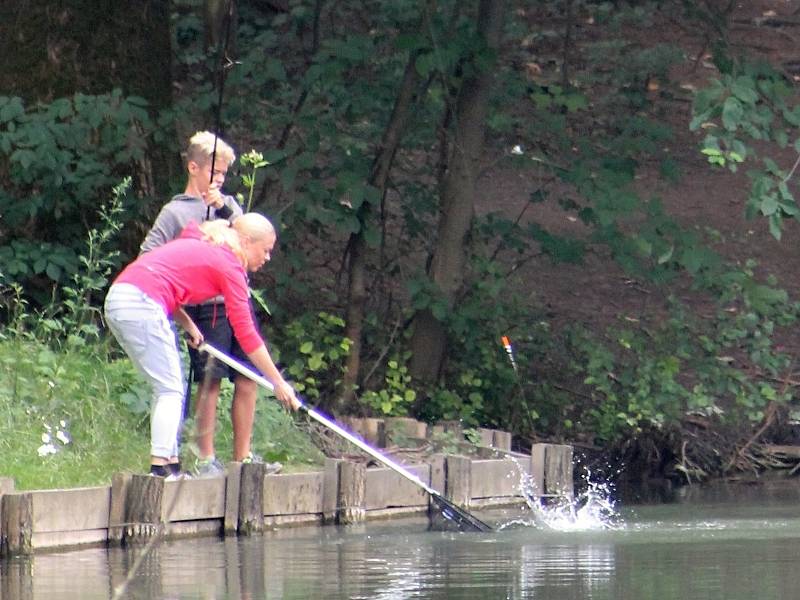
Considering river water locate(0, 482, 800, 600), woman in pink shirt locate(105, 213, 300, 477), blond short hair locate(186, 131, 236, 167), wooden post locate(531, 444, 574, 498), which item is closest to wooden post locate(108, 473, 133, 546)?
river water locate(0, 482, 800, 600)

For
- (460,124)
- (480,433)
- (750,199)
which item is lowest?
(480,433)

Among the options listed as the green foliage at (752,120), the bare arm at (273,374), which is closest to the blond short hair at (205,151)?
the bare arm at (273,374)

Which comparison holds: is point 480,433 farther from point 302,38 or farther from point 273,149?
point 302,38

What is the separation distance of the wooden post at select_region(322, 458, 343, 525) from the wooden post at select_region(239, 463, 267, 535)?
2.12 feet

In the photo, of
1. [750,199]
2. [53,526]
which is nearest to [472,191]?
[750,199]

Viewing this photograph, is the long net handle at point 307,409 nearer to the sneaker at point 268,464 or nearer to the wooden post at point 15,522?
the sneaker at point 268,464

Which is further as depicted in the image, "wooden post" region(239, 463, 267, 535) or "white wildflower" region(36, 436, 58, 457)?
"white wildflower" region(36, 436, 58, 457)

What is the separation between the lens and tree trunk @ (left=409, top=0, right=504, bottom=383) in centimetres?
1405

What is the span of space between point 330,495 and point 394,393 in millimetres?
3242

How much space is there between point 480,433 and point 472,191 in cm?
211

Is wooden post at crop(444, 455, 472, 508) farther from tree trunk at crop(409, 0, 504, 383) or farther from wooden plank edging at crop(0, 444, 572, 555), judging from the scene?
tree trunk at crop(409, 0, 504, 383)

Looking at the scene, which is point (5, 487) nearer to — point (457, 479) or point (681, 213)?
point (457, 479)

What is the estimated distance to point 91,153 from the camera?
13.2 meters

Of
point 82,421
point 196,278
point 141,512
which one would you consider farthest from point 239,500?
point 196,278
